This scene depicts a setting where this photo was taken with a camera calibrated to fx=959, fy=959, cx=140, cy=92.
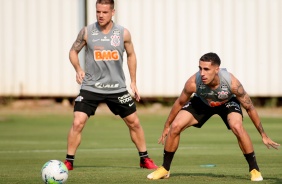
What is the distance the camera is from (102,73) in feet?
46.7

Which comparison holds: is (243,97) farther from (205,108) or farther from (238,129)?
(205,108)

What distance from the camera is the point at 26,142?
1995 centimetres

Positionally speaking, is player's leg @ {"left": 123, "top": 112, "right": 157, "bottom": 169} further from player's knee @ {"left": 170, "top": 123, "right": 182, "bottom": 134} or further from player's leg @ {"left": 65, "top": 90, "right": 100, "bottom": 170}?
player's knee @ {"left": 170, "top": 123, "right": 182, "bottom": 134}

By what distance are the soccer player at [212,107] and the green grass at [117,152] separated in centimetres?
38

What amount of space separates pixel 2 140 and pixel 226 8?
1136cm

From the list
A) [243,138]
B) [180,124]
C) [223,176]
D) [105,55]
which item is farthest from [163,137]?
[105,55]

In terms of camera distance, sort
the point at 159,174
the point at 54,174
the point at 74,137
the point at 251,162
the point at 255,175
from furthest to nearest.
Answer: the point at 74,137 → the point at 159,174 → the point at 251,162 → the point at 255,175 → the point at 54,174

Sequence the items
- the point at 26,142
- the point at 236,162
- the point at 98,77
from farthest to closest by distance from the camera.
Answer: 1. the point at 26,142
2. the point at 236,162
3. the point at 98,77

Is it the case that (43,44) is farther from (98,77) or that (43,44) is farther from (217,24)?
(98,77)

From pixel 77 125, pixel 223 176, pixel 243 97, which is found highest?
pixel 243 97

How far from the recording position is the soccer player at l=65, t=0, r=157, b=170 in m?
14.1

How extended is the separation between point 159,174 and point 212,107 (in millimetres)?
1150

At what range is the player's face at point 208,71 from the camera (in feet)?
40.7

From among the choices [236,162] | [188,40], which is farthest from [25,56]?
[236,162]
